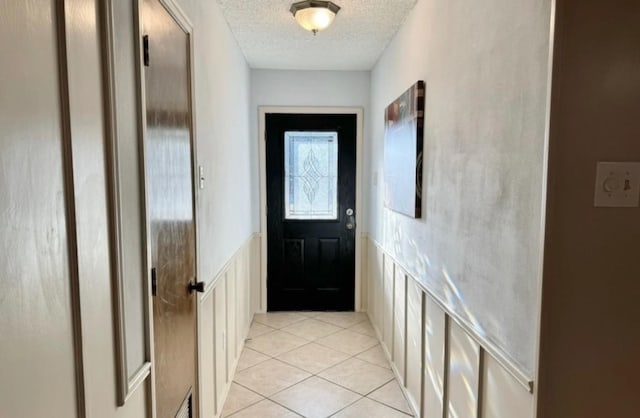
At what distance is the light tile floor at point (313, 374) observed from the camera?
2576 millimetres

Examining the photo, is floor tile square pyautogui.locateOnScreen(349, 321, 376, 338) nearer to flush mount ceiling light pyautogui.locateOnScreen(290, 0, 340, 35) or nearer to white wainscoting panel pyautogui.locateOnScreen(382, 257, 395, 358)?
white wainscoting panel pyautogui.locateOnScreen(382, 257, 395, 358)

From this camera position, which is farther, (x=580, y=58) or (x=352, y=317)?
(x=352, y=317)

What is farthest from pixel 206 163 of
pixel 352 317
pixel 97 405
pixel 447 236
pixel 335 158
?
pixel 352 317

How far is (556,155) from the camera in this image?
3.71ft

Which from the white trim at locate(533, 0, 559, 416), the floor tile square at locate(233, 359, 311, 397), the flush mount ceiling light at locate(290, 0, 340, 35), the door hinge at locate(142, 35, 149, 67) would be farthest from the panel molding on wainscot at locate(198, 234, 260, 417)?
the flush mount ceiling light at locate(290, 0, 340, 35)

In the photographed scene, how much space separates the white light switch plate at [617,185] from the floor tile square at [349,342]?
8.52ft

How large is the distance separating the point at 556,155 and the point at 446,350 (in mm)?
1134

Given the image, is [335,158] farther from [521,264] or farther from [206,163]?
[521,264]

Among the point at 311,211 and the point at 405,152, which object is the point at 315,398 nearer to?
the point at 405,152

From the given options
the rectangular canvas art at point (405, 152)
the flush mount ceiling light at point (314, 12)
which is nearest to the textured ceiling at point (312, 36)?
the flush mount ceiling light at point (314, 12)

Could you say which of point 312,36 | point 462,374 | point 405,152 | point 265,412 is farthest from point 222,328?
point 312,36

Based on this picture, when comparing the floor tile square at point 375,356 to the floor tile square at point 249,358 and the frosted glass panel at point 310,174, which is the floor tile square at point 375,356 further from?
the frosted glass panel at point 310,174

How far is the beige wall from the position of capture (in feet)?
3.64

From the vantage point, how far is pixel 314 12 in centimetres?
254
